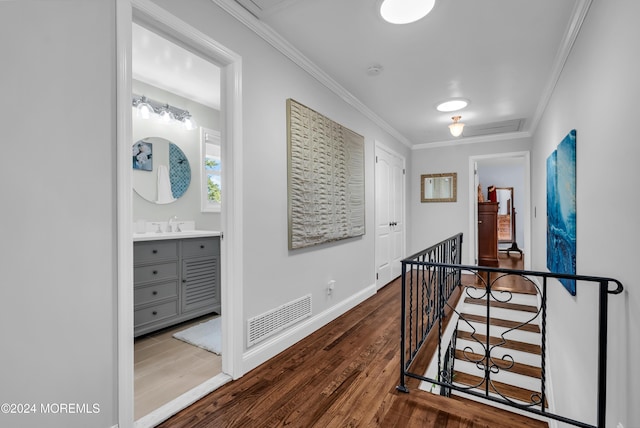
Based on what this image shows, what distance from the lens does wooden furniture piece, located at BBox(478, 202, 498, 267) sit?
20.0 feet

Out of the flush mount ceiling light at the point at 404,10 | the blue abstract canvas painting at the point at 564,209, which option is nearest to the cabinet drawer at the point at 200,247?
the flush mount ceiling light at the point at 404,10

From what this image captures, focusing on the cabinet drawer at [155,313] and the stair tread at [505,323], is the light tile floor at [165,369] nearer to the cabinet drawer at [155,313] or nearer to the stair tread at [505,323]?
the cabinet drawer at [155,313]

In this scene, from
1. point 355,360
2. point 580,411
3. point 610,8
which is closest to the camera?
point 610,8

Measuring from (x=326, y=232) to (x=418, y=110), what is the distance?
2.26 m

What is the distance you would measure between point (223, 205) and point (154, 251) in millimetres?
1212

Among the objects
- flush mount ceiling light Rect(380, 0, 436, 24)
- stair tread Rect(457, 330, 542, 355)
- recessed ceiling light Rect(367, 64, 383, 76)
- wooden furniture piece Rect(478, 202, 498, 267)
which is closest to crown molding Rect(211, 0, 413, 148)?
recessed ceiling light Rect(367, 64, 383, 76)

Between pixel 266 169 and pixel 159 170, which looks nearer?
pixel 266 169

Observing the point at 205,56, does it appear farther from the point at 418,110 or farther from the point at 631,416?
the point at 418,110

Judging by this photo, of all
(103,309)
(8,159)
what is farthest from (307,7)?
(103,309)

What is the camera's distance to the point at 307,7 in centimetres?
200

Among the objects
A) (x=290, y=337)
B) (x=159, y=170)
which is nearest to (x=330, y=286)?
(x=290, y=337)

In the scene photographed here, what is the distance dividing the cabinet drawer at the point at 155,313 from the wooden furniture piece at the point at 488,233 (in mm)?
5617

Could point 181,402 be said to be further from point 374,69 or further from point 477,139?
point 477,139

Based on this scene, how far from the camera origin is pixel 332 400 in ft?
5.87
